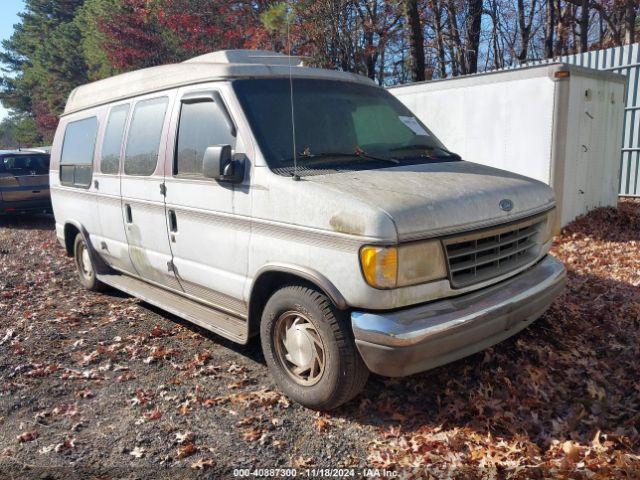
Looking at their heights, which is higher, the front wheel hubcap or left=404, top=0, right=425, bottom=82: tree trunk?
left=404, top=0, right=425, bottom=82: tree trunk

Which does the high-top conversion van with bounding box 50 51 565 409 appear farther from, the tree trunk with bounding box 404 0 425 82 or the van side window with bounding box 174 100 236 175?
the tree trunk with bounding box 404 0 425 82

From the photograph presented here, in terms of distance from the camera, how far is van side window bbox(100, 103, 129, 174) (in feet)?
17.5

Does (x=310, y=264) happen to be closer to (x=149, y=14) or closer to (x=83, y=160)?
(x=83, y=160)

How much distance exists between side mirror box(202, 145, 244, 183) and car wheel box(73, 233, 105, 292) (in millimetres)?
3363

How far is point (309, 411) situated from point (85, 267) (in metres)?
4.32

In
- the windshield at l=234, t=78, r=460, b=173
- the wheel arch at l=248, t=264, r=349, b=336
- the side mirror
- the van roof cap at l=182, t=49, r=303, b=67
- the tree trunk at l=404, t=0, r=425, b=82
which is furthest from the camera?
the tree trunk at l=404, t=0, r=425, b=82

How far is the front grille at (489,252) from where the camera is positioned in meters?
3.26

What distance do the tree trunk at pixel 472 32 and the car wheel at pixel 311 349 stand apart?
16.0 meters

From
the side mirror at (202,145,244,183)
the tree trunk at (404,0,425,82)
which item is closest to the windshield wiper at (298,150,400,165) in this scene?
the side mirror at (202,145,244,183)

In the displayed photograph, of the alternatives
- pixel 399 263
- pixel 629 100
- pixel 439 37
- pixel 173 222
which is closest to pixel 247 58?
pixel 173 222

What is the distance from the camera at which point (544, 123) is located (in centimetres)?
770

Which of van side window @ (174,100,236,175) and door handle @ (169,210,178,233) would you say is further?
door handle @ (169,210,178,233)

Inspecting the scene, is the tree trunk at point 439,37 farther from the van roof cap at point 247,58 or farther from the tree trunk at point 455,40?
the van roof cap at point 247,58

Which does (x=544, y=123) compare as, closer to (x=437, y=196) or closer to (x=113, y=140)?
(x=437, y=196)
